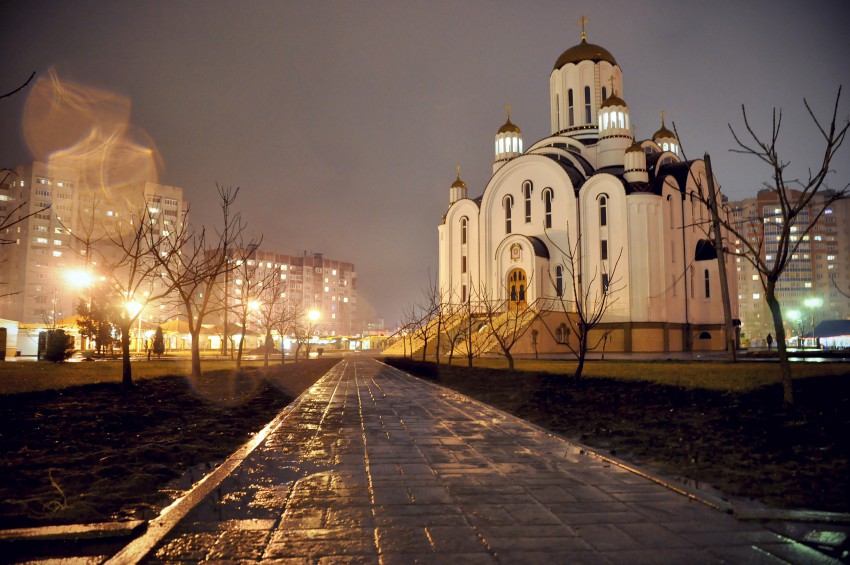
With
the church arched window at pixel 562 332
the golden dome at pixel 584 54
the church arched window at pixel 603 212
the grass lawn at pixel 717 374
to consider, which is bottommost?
the grass lawn at pixel 717 374

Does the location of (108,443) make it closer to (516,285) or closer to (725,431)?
(725,431)

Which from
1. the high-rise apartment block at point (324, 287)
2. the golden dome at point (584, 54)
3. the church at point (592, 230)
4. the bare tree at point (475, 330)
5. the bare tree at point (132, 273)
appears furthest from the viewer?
the high-rise apartment block at point (324, 287)

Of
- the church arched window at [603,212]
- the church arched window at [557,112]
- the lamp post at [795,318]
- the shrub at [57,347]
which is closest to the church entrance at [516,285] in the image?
the church arched window at [603,212]

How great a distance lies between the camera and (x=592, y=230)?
4197cm

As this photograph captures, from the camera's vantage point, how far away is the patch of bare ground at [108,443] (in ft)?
16.8

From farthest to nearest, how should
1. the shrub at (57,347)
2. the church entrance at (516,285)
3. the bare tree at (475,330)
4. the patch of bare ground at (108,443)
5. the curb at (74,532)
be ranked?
1. the church entrance at (516,285)
2. the bare tree at (475,330)
3. the shrub at (57,347)
4. the patch of bare ground at (108,443)
5. the curb at (74,532)

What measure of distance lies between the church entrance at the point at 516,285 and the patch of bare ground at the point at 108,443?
29098 millimetres

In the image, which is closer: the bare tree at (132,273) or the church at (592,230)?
the bare tree at (132,273)

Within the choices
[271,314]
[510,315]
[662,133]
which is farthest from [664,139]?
[271,314]

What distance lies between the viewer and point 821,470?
20.0 feet

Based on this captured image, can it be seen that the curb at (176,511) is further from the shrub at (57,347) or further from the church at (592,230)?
the church at (592,230)

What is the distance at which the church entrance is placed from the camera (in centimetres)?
4281

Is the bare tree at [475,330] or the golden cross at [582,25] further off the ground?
the golden cross at [582,25]

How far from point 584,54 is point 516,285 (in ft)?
68.1
